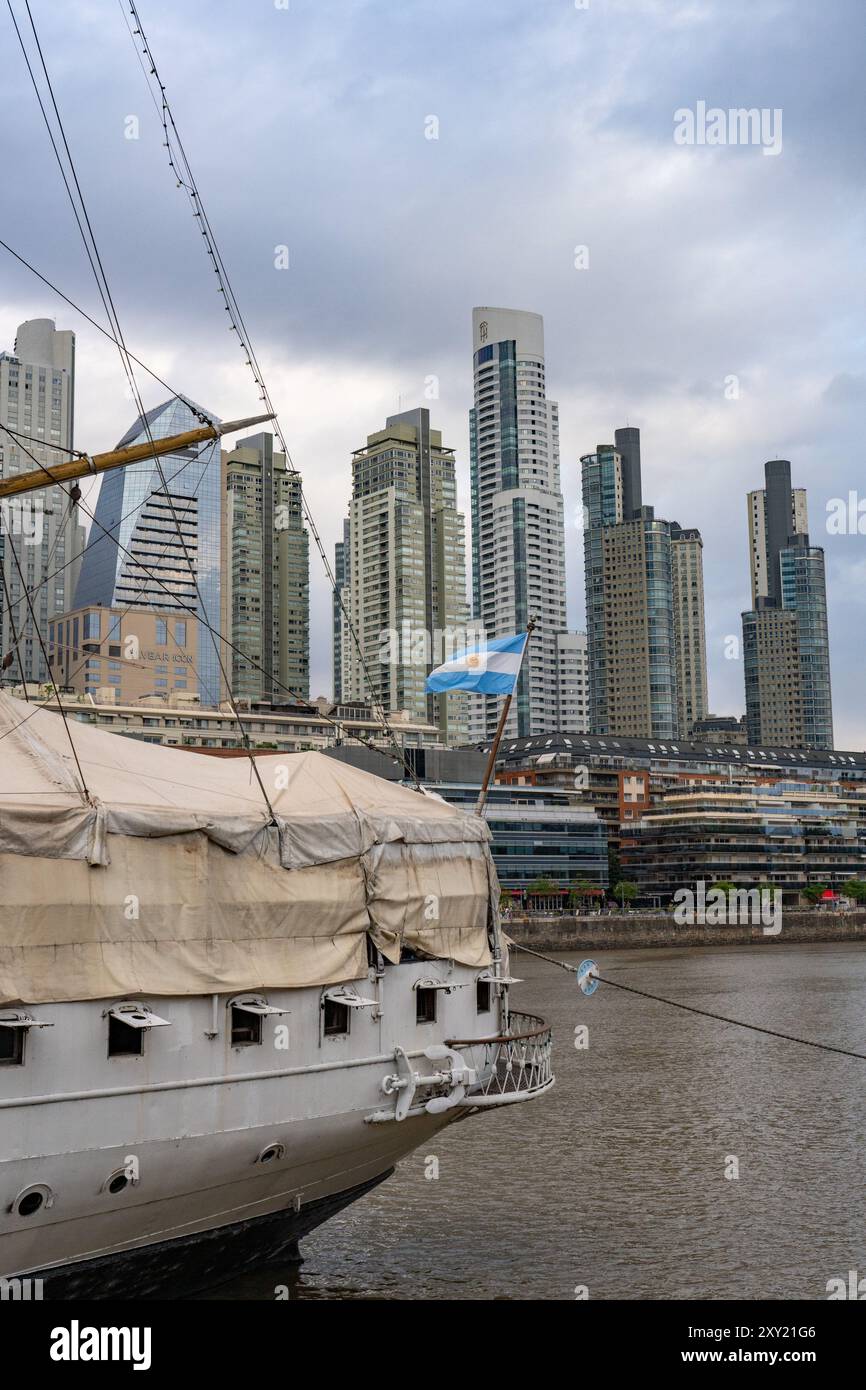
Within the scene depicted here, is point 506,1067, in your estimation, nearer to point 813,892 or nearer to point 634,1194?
point 634,1194

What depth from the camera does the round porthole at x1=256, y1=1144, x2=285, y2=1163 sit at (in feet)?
61.6

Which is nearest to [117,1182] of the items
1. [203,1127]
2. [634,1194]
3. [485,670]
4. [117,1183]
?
[117,1183]

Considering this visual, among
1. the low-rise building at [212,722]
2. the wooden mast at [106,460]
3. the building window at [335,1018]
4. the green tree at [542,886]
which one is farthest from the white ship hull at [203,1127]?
the green tree at [542,886]

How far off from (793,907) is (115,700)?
89.9 m

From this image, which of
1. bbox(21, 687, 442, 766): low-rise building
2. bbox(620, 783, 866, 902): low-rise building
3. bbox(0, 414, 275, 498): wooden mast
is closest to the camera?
bbox(0, 414, 275, 498): wooden mast

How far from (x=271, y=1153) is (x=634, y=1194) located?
12.0 meters

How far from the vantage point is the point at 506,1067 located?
76.5 feet

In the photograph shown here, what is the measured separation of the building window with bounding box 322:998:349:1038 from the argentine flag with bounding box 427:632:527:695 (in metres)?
6.90

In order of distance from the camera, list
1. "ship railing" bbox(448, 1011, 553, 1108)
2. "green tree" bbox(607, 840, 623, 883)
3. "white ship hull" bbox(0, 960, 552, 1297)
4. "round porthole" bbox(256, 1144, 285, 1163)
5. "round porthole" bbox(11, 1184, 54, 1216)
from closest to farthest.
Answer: "round porthole" bbox(11, 1184, 54, 1216) → "white ship hull" bbox(0, 960, 552, 1297) → "round porthole" bbox(256, 1144, 285, 1163) → "ship railing" bbox(448, 1011, 553, 1108) → "green tree" bbox(607, 840, 623, 883)

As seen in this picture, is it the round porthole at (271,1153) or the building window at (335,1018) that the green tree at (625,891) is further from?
the round porthole at (271,1153)

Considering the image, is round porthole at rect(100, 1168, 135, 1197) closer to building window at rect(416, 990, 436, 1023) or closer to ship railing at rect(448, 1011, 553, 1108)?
building window at rect(416, 990, 436, 1023)

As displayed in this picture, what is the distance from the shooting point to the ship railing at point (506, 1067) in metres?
21.9

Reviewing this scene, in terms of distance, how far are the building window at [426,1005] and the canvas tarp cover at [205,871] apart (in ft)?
2.17

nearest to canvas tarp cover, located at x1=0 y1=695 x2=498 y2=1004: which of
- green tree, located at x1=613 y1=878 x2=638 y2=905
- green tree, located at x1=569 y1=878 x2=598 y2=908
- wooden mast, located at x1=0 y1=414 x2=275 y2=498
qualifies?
wooden mast, located at x1=0 y1=414 x2=275 y2=498
